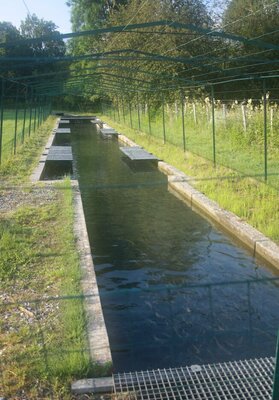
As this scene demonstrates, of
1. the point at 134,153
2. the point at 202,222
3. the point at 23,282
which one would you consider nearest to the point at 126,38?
the point at 134,153

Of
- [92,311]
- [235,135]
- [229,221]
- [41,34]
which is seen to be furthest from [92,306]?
[41,34]

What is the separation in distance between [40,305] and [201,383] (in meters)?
1.64

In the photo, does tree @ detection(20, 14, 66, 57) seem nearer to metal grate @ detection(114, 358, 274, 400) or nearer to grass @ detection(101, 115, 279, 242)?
grass @ detection(101, 115, 279, 242)

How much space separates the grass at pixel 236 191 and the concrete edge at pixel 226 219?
0.38 ft

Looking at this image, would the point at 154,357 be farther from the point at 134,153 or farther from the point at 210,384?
the point at 134,153

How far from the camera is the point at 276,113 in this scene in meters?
14.4

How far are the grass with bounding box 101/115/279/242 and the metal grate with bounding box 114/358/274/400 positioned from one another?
2.98 m

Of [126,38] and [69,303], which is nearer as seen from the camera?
[69,303]

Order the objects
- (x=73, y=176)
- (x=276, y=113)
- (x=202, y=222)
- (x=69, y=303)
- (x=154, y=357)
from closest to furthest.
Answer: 1. (x=154, y=357)
2. (x=69, y=303)
3. (x=202, y=222)
4. (x=73, y=176)
5. (x=276, y=113)

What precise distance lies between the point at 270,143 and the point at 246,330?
28.7 feet

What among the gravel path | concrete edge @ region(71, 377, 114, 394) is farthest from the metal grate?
the gravel path

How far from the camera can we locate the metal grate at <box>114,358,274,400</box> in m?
3.17

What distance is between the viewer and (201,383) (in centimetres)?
331

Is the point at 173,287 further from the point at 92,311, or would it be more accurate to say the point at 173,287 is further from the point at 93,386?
the point at 93,386
